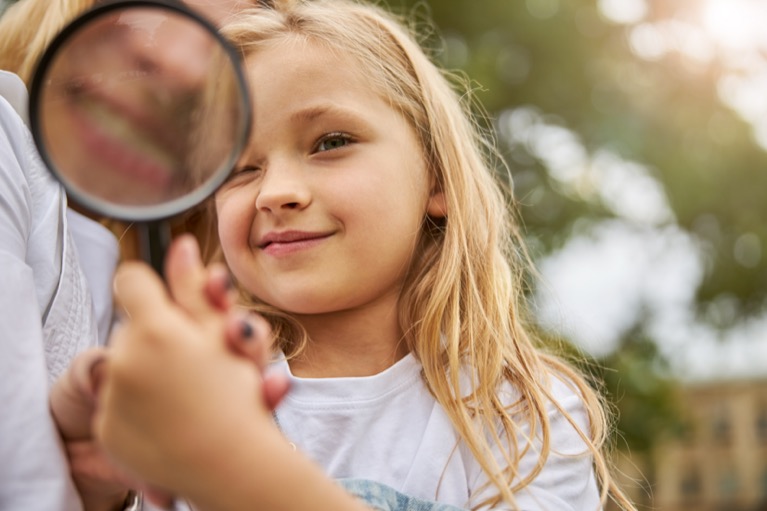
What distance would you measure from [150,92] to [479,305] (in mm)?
1031

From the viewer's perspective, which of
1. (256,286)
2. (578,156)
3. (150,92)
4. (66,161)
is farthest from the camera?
(578,156)

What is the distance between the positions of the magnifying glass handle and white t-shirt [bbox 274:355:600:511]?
37.1 inches

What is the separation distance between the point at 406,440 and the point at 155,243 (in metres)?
1.00

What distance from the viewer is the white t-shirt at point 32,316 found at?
1.39 m

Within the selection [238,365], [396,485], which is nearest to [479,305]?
[396,485]

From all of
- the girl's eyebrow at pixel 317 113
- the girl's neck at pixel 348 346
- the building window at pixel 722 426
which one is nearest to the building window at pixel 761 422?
the building window at pixel 722 426

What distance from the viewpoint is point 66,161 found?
1.17 m

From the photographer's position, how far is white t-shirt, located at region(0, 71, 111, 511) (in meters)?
1.39

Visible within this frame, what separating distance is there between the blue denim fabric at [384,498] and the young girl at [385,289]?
19mm

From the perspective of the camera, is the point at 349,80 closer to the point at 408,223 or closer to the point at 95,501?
the point at 408,223

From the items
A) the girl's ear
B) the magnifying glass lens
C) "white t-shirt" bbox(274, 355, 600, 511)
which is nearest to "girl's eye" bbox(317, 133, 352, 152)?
the girl's ear

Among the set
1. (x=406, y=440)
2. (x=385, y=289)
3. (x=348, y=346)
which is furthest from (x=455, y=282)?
(x=406, y=440)

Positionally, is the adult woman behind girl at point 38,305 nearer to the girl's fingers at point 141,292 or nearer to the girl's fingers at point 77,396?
the girl's fingers at point 77,396

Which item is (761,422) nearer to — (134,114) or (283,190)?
(283,190)
